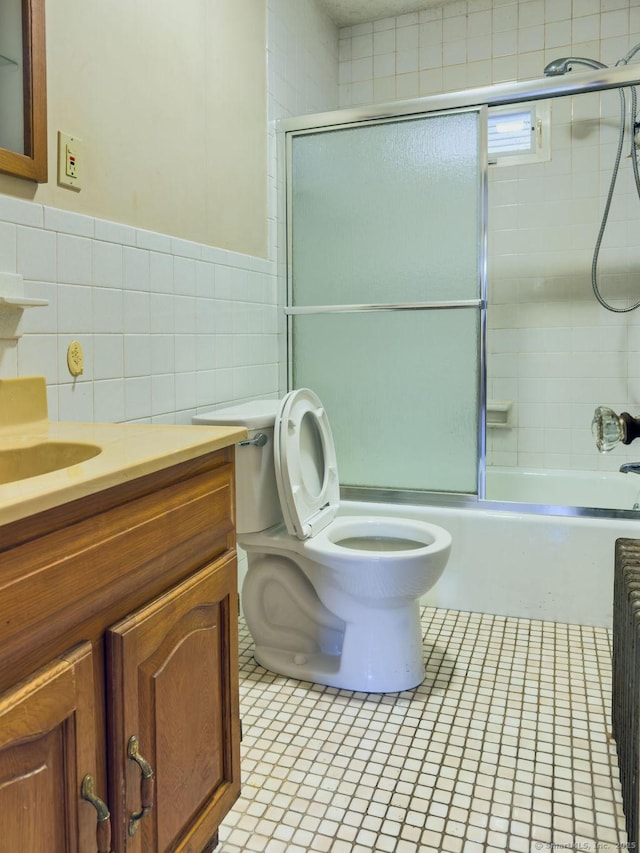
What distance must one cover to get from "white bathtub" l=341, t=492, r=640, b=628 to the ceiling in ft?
7.68

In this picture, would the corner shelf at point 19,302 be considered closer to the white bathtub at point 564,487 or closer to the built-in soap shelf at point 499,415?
the white bathtub at point 564,487

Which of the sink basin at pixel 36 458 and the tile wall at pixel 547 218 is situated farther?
the tile wall at pixel 547 218

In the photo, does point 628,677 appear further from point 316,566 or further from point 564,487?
point 564,487

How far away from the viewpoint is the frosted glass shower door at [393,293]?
242cm

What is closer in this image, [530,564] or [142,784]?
[142,784]

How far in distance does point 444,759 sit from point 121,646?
1.02 meters

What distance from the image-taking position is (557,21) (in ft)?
9.75

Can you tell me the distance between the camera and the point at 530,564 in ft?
7.72

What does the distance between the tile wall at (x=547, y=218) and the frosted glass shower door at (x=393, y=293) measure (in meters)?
0.85

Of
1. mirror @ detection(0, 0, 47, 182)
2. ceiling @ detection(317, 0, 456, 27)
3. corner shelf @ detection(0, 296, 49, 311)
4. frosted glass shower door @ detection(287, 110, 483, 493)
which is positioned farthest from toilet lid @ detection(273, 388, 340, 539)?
ceiling @ detection(317, 0, 456, 27)

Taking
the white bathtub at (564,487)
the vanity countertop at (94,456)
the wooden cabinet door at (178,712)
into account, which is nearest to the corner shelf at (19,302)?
the vanity countertop at (94,456)

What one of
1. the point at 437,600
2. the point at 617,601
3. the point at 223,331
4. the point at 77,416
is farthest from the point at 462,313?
the point at 77,416

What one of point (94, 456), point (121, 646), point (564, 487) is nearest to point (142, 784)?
point (121, 646)

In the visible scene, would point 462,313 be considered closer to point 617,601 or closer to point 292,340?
point 292,340
